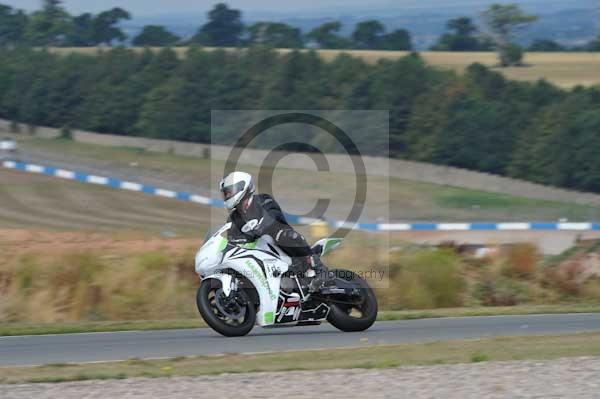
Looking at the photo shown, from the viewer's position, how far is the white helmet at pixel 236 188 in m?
11.2

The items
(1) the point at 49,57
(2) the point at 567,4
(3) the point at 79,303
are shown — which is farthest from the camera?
(2) the point at 567,4

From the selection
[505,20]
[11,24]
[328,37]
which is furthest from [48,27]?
[505,20]

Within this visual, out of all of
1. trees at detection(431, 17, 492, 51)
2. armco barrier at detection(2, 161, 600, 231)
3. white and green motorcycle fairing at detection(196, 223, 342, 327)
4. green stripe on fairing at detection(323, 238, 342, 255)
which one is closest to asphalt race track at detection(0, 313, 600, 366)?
white and green motorcycle fairing at detection(196, 223, 342, 327)

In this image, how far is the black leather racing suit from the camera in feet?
36.3

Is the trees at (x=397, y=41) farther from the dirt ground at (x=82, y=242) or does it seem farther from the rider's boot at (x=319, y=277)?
the rider's boot at (x=319, y=277)

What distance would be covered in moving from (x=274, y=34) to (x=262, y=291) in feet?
171

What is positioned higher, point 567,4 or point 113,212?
point 567,4

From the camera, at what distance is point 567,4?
96875mm

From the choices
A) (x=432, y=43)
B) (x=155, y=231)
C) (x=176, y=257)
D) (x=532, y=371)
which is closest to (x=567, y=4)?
(x=432, y=43)

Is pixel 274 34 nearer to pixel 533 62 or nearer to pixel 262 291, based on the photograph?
pixel 533 62

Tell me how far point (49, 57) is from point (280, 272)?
42247mm

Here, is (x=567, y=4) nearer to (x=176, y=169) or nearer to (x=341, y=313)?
(x=176, y=169)

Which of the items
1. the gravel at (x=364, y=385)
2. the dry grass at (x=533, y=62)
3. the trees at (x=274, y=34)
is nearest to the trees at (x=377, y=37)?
the trees at (x=274, y=34)

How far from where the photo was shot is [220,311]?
11.2 meters
